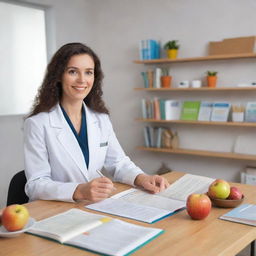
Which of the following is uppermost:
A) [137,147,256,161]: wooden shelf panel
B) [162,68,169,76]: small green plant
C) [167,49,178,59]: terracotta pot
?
[167,49,178,59]: terracotta pot

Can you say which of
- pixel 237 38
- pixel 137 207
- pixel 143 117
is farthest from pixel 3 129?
pixel 137 207

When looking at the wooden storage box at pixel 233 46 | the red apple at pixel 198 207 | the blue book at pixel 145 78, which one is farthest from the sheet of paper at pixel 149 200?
the blue book at pixel 145 78

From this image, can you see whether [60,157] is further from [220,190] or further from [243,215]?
[243,215]

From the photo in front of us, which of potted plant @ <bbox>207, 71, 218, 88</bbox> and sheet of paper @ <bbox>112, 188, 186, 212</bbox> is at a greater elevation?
potted plant @ <bbox>207, 71, 218, 88</bbox>

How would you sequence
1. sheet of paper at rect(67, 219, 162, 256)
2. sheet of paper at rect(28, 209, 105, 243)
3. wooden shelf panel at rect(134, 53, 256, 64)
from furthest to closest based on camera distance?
1. wooden shelf panel at rect(134, 53, 256, 64)
2. sheet of paper at rect(28, 209, 105, 243)
3. sheet of paper at rect(67, 219, 162, 256)

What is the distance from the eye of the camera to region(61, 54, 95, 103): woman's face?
6.47 feet

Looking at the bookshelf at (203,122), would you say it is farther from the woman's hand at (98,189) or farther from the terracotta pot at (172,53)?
the woman's hand at (98,189)

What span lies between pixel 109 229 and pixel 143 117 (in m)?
3.17

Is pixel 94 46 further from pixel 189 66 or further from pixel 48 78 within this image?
pixel 48 78

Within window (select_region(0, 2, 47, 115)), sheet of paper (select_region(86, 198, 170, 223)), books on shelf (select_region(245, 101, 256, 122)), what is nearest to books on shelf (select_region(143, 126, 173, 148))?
books on shelf (select_region(245, 101, 256, 122))

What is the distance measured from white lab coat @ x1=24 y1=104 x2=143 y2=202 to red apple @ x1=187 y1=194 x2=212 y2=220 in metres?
0.52

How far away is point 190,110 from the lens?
4145 mm

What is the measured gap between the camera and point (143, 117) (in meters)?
4.39

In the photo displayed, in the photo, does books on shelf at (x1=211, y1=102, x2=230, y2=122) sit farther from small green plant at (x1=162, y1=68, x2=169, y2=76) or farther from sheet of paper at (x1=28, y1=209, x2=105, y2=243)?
sheet of paper at (x1=28, y1=209, x2=105, y2=243)
